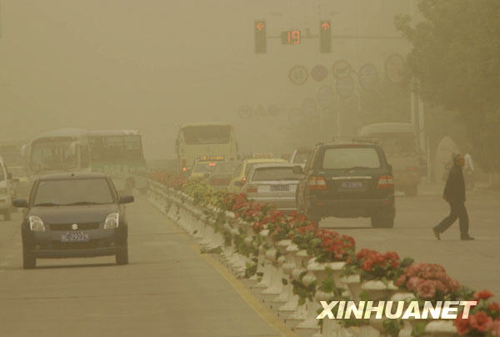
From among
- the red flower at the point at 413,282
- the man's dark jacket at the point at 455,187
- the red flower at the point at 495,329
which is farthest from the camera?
the man's dark jacket at the point at 455,187

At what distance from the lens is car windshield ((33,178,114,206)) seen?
75.2ft

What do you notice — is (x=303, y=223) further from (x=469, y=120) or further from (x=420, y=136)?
(x=420, y=136)

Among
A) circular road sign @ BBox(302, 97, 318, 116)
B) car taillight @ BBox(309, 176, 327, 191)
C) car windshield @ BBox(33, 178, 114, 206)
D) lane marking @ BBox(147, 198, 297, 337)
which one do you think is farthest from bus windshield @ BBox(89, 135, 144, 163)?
car windshield @ BBox(33, 178, 114, 206)

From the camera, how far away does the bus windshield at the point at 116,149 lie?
68.6 meters

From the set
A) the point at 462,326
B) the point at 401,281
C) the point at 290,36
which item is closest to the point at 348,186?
the point at 401,281

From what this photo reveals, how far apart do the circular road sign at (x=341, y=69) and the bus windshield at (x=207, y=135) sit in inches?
250

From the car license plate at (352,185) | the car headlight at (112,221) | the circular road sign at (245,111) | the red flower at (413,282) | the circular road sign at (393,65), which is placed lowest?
the circular road sign at (245,111)

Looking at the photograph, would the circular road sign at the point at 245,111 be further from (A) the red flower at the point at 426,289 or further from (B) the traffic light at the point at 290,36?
(A) the red flower at the point at 426,289

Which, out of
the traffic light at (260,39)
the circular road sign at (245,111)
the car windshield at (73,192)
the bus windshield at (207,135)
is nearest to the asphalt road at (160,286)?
the car windshield at (73,192)

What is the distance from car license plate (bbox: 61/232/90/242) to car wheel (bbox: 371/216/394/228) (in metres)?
11.0

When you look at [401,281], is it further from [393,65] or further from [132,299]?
[393,65]

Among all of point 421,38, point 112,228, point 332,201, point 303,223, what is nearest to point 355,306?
point 303,223

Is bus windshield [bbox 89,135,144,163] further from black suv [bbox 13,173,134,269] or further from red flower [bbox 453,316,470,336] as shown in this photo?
red flower [bbox 453,316,470,336]

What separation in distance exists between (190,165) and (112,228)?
4799 cm
